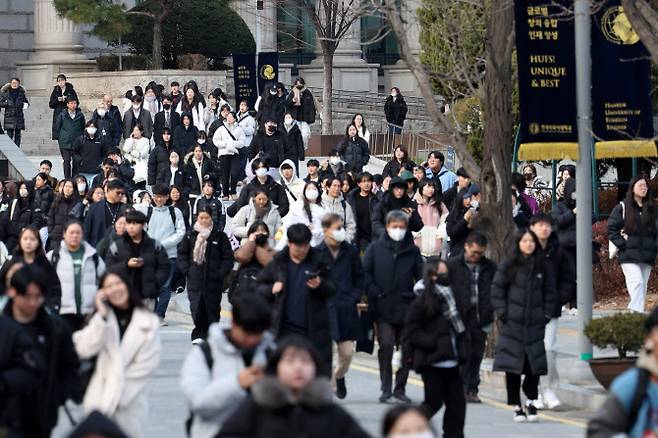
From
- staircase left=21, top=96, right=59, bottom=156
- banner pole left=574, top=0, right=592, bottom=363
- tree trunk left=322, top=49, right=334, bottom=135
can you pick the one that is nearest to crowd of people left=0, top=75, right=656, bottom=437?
banner pole left=574, top=0, right=592, bottom=363

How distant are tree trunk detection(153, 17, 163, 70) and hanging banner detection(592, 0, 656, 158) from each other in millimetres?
25699

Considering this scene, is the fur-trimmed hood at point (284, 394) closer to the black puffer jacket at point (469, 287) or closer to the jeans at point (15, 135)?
the black puffer jacket at point (469, 287)

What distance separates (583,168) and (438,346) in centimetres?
436

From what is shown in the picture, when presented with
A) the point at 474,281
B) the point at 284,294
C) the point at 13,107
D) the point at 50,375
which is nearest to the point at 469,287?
the point at 474,281

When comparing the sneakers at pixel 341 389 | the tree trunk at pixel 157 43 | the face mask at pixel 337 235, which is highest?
the tree trunk at pixel 157 43

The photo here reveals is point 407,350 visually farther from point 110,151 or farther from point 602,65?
point 110,151

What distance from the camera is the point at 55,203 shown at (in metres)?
23.2

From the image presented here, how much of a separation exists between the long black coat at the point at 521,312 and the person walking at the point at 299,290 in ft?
4.65

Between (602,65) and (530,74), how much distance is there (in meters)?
2.02

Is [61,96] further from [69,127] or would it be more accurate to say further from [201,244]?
[201,244]

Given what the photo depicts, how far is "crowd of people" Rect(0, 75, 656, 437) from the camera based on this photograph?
9.20 meters

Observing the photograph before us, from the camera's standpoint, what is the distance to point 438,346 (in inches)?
522

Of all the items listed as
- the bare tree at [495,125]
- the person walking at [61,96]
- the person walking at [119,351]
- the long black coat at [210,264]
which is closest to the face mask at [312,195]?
the long black coat at [210,264]

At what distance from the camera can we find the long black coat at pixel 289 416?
8.00m
